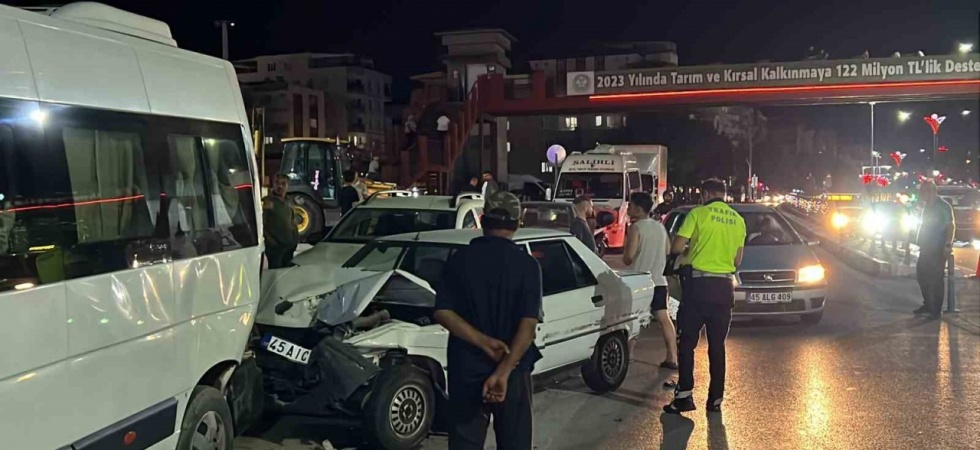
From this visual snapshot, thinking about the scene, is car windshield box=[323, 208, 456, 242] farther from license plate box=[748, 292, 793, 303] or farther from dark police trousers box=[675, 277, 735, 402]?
dark police trousers box=[675, 277, 735, 402]

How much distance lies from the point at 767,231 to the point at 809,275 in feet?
3.94

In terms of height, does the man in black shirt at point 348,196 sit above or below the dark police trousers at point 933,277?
above

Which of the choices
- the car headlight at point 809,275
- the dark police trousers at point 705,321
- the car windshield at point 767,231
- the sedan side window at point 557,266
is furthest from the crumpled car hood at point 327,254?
the car headlight at point 809,275

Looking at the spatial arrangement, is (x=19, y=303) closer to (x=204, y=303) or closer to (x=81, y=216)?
(x=81, y=216)

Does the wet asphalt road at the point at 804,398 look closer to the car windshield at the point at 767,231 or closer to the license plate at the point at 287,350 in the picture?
the license plate at the point at 287,350

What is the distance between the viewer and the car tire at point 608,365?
780 centimetres

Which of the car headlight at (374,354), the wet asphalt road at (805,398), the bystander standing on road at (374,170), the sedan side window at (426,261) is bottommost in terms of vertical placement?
the wet asphalt road at (805,398)

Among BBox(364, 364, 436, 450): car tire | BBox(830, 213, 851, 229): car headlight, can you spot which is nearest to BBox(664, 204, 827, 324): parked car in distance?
BBox(364, 364, 436, 450): car tire

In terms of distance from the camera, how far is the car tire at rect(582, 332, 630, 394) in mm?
7805

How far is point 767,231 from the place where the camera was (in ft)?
40.1

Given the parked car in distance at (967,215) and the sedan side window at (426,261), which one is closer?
the sedan side window at (426,261)

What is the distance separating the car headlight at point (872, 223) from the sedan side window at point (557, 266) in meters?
15.8

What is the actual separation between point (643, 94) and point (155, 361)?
85.9 ft

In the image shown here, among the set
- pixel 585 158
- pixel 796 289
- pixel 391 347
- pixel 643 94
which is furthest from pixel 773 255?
pixel 643 94
